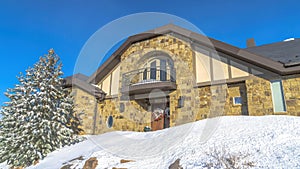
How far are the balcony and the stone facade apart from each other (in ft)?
1.30

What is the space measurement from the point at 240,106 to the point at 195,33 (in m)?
4.57

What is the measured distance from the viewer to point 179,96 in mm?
11305

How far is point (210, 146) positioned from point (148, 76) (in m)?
7.70

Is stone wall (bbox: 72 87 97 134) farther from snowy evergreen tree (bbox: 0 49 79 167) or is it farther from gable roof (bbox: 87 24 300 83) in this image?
snowy evergreen tree (bbox: 0 49 79 167)

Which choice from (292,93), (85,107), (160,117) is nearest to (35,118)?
(85,107)

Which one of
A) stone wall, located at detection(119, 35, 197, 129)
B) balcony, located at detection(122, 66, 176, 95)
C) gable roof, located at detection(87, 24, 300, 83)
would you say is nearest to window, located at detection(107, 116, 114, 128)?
stone wall, located at detection(119, 35, 197, 129)

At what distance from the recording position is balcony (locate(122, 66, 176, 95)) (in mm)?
11391

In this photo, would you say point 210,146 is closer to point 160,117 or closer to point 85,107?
point 160,117

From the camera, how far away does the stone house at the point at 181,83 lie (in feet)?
31.1

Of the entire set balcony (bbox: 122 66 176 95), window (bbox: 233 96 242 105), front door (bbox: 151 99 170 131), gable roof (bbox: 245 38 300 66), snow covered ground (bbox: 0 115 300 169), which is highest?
gable roof (bbox: 245 38 300 66)

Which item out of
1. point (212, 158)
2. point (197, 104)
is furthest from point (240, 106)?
point (212, 158)

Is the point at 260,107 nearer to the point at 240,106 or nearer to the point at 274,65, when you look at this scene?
the point at 240,106

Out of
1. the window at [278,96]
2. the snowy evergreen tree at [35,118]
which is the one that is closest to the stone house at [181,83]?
the window at [278,96]

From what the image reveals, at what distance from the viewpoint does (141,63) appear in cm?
1322
